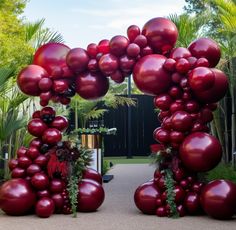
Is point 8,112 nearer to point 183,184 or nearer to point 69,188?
point 69,188

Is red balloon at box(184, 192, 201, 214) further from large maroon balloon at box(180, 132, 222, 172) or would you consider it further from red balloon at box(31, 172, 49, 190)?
red balloon at box(31, 172, 49, 190)

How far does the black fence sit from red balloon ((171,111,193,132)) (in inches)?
519

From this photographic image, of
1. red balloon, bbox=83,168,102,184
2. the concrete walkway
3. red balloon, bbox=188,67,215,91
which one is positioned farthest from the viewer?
red balloon, bbox=83,168,102,184

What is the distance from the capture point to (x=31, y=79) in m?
6.83

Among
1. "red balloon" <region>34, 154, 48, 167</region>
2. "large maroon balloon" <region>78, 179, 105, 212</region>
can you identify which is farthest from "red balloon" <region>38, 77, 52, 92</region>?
"large maroon balloon" <region>78, 179, 105, 212</region>

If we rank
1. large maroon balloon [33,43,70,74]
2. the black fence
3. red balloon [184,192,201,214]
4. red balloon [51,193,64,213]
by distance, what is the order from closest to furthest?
red balloon [184,192,201,214] → red balloon [51,193,64,213] → large maroon balloon [33,43,70,74] → the black fence

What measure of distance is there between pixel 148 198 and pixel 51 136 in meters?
1.56

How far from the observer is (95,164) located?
34.7 ft

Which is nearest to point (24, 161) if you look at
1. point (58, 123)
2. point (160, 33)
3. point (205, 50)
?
point (58, 123)

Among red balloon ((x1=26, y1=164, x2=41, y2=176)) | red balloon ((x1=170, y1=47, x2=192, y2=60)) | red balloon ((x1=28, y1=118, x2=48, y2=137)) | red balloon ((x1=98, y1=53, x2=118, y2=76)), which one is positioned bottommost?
red balloon ((x1=26, y1=164, x2=41, y2=176))

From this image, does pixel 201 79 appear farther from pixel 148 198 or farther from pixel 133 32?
pixel 148 198

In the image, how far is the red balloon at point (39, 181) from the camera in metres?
6.48

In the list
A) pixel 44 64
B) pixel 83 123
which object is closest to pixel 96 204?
pixel 44 64

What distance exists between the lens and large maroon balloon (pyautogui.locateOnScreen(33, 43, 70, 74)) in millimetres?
7028
